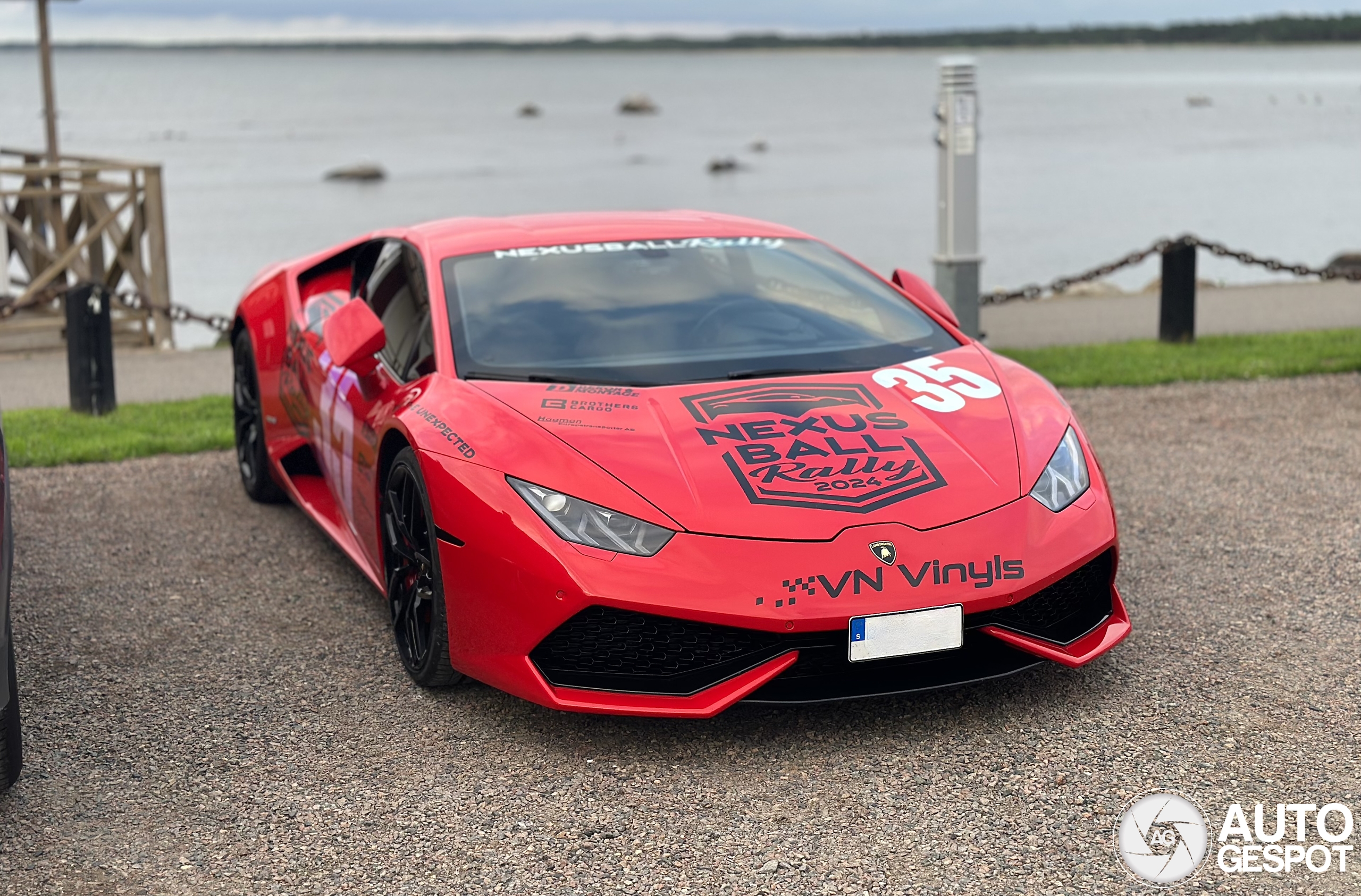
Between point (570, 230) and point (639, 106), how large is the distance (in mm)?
88825

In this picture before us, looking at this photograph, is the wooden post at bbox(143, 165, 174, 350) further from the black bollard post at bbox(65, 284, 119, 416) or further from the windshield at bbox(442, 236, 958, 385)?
the windshield at bbox(442, 236, 958, 385)

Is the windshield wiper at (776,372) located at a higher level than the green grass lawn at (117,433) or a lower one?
higher

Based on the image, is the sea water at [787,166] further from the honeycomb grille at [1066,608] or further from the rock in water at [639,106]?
the honeycomb grille at [1066,608]

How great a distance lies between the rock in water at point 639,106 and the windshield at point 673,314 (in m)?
88.4

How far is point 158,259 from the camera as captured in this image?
541 inches

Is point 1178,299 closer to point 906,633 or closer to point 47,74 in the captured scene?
point 906,633

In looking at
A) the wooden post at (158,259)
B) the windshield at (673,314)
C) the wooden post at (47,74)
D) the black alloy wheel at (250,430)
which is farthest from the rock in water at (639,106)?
the windshield at (673,314)

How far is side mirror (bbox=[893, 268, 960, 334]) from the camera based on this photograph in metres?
4.98

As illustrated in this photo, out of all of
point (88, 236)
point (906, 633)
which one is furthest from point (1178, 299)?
point (88, 236)

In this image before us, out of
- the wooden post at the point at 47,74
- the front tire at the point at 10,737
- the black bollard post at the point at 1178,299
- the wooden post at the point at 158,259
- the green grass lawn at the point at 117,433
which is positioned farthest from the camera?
the wooden post at the point at 47,74

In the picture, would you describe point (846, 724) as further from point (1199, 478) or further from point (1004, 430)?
point (1199, 478)

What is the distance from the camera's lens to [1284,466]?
6402 mm

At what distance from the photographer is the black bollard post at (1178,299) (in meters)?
9.47

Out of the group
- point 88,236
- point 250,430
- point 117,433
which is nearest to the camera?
point 250,430
